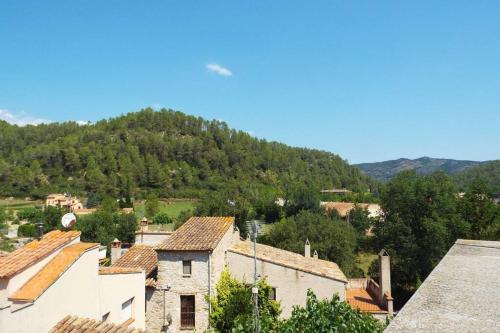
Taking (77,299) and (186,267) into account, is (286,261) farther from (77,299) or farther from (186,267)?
(77,299)

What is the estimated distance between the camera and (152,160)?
440ft

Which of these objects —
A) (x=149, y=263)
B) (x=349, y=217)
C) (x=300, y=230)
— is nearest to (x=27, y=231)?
(x=300, y=230)

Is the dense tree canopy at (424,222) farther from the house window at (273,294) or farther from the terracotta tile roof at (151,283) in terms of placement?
the terracotta tile roof at (151,283)

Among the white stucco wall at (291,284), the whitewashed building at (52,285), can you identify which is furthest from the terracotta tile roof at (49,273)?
the white stucco wall at (291,284)

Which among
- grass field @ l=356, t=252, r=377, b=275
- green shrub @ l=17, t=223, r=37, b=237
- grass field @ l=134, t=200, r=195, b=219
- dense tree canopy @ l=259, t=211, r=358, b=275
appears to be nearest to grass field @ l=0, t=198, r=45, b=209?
grass field @ l=134, t=200, r=195, b=219

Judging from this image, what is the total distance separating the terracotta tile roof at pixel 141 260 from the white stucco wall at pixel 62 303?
999 cm

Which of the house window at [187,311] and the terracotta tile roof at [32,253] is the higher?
the terracotta tile roof at [32,253]

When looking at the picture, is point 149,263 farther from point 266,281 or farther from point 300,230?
point 300,230

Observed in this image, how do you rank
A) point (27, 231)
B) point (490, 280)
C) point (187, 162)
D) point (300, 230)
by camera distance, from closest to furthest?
point (490, 280), point (300, 230), point (27, 231), point (187, 162)

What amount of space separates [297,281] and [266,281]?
1.39 metres

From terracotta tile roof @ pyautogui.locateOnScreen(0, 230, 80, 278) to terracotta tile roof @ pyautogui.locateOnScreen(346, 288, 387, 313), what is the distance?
50.6 feet

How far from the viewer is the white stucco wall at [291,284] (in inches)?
681

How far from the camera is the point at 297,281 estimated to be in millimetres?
17453

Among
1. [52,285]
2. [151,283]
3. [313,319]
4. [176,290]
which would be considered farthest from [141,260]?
[52,285]
